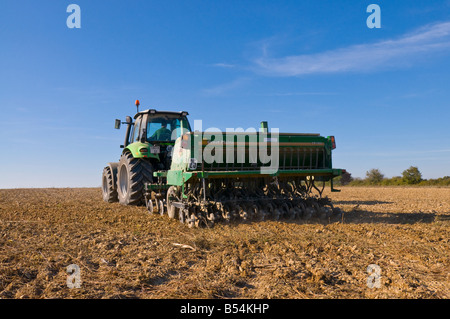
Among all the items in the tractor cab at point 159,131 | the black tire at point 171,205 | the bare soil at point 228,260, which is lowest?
the bare soil at point 228,260

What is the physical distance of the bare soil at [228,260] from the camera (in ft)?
10.2

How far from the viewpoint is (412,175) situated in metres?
30.8

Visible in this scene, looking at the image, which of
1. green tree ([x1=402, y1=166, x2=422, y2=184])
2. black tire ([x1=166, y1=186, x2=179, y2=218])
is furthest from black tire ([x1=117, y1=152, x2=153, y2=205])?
green tree ([x1=402, y1=166, x2=422, y2=184])

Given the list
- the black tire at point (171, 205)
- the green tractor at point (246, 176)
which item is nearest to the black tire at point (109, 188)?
the green tractor at point (246, 176)

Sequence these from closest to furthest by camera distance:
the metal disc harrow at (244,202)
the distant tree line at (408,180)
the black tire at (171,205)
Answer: the metal disc harrow at (244,202) < the black tire at (171,205) < the distant tree line at (408,180)

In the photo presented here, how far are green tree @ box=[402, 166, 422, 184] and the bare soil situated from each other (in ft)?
88.5

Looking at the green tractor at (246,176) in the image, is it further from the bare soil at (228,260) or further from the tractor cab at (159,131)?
the tractor cab at (159,131)

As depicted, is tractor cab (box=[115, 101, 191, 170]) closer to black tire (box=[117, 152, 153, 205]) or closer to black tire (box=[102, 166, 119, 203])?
black tire (box=[117, 152, 153, 205])

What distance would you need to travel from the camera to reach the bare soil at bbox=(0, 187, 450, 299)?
10.2ft

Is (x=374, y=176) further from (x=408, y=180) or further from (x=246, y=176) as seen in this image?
(x=246, y=176)

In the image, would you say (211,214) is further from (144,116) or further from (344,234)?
(144,116)

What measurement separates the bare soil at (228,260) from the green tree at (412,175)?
27.0 m

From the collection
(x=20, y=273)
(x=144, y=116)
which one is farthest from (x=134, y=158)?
(x=20, y=273)

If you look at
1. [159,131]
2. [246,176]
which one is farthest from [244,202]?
[159,131]
